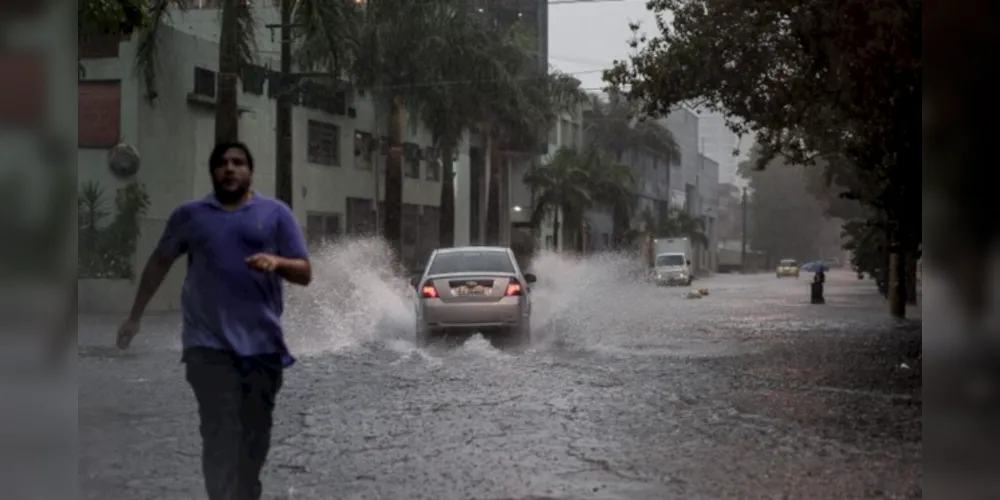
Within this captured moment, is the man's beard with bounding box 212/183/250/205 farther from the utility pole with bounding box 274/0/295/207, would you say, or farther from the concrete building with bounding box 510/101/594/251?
the concrete building with bounding box 510/101/594/251

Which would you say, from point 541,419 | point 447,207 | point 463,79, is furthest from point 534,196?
point 541,419

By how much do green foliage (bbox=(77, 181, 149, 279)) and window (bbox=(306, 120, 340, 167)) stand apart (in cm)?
897

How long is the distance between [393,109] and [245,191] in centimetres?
3064

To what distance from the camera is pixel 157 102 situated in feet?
87.9

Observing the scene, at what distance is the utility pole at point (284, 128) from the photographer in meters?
23.8

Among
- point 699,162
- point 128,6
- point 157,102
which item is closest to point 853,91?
point 128,6

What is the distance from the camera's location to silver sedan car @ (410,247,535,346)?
55.7 feet

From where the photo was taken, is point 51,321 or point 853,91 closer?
point 51,321

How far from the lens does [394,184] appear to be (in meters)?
36.6

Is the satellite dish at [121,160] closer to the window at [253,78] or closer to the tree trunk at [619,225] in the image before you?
the window at [253,78]

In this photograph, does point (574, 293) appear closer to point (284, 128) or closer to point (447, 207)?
point (447, 207)

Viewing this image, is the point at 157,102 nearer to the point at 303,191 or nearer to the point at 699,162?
the point at 303,191

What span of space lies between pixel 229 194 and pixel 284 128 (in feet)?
63.8

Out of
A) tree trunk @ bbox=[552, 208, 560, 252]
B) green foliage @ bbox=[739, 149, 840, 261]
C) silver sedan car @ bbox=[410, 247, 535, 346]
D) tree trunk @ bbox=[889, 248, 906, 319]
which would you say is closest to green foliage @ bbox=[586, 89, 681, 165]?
tree trunk @ bbox=[552, 208, 560, 252]
